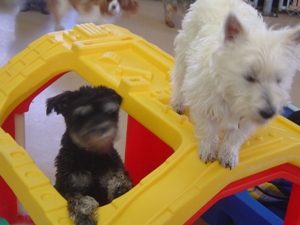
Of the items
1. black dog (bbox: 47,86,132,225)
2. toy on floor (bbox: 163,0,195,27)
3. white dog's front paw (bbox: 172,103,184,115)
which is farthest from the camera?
toy on floor (bbox: 163,0,195,27)

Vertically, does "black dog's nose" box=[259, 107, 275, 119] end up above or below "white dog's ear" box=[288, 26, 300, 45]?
below

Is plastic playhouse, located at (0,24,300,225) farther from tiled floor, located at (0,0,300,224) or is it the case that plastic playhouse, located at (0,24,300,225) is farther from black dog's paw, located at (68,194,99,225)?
tiled floor, located at (0,0,300,224)

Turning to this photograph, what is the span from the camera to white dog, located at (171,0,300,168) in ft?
4.01

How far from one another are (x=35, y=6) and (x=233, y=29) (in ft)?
10.6

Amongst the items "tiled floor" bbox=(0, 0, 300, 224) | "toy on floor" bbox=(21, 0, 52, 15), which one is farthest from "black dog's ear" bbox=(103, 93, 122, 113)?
"toy on floor" bbox=(21, 0, 52, 15)

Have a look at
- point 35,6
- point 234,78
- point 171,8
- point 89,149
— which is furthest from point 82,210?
point 35,6

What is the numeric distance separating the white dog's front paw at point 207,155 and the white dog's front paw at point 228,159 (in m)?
0.03

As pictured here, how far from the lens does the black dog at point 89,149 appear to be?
1.43m

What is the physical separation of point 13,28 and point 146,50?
202 centimetres

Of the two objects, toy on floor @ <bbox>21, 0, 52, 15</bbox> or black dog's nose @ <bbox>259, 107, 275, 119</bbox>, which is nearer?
black dog's nose @ <bbox>259, 107, 275, 119</bbox>

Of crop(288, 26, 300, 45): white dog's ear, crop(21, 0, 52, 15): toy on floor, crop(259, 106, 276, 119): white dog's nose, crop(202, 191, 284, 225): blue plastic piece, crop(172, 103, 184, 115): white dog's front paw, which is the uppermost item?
crop(288, 26, 300, 45): white dog's ear

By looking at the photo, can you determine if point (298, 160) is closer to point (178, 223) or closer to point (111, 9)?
point (178, 223)

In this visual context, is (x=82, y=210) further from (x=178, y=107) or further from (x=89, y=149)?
(x=178, y=107)

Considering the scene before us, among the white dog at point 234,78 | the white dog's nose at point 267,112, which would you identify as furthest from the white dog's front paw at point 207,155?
the white dog's nose at point 267,112
